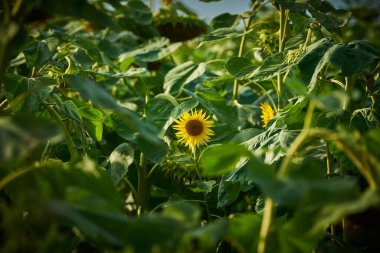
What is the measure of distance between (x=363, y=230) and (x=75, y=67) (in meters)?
0.64

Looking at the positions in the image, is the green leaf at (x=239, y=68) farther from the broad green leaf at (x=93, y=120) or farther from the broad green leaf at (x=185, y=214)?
the broad green leaf at (x=185, y=214)

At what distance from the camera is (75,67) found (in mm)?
1004

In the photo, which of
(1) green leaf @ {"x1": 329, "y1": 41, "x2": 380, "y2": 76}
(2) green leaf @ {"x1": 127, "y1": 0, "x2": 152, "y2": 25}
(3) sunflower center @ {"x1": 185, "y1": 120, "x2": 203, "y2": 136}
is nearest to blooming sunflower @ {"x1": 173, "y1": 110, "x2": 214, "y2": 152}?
(3) sunflower center @ {"x1": 185, "y1": 120, "x2": 203, "y2": 136}

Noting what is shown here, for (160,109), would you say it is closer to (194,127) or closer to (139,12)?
(194,127)

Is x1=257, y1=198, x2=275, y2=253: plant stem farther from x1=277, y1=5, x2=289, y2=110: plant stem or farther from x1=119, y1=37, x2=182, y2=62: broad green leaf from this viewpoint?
x1=119, y1=37, x2=182, y2=62: broad green leaf

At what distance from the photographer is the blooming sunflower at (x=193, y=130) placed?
109 cm

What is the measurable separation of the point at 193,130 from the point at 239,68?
0.17 metres

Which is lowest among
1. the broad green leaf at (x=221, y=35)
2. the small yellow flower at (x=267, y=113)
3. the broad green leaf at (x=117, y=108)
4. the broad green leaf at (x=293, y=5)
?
the small yellow flower at (x=267, y=113)

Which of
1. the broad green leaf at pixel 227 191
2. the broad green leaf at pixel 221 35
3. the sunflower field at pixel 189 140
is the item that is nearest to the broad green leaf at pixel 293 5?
the sunflower field at pixel 189 140

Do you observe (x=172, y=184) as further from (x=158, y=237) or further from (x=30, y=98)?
(x=158, y=237)

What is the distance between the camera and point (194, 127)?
3.56ft

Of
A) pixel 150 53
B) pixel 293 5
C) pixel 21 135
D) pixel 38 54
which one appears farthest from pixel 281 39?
pixel 21 135

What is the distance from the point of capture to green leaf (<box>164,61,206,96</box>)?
120 cm

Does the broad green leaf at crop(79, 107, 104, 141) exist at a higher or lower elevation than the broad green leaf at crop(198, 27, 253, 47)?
lower
